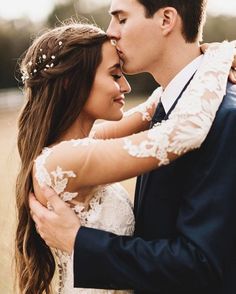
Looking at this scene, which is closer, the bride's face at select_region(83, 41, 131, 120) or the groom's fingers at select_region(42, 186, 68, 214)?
the groom's fingers at select_region(42, 186, 68, 214)

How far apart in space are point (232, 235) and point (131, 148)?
0.63m

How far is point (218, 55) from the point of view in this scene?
295 centimetres

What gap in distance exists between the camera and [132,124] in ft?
13.9

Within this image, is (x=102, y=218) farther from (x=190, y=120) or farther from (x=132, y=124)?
(x=132, y=124)

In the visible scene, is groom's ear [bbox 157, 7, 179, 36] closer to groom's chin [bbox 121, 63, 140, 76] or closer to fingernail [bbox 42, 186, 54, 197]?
groom's chin [bbox 121, 63, 140, 76]

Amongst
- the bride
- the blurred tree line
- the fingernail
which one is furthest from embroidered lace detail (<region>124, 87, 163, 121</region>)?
the blurred tree line

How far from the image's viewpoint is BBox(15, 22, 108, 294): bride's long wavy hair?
10.7 ft

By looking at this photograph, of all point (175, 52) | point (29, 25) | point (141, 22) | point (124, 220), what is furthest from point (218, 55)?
point (29, 25)

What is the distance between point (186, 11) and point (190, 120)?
98cm

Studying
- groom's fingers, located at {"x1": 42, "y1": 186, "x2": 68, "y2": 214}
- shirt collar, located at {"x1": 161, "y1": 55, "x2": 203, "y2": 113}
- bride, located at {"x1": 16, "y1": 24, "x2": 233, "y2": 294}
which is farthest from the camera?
shirt collar, located at {"x1": 161, "y1": 55, "x2": 203, "y2": 113}

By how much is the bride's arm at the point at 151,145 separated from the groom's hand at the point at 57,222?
0.09 metres

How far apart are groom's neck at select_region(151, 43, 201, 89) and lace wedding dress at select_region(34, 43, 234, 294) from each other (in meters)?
0.27

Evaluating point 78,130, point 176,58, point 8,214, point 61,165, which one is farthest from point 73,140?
point 8,214

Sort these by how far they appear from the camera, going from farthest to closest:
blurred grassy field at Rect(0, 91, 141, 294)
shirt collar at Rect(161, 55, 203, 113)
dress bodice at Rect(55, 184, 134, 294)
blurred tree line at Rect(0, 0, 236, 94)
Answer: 1. blurred tree line at Rect(0, 0, 236, 94)
2. blurred grassy field at Rect(0, 91, 141, 294)
3. dress bodice at Rect(55, 184, 134, 294)
4. shirt collar at Rect(161, 55, 203, 113)
